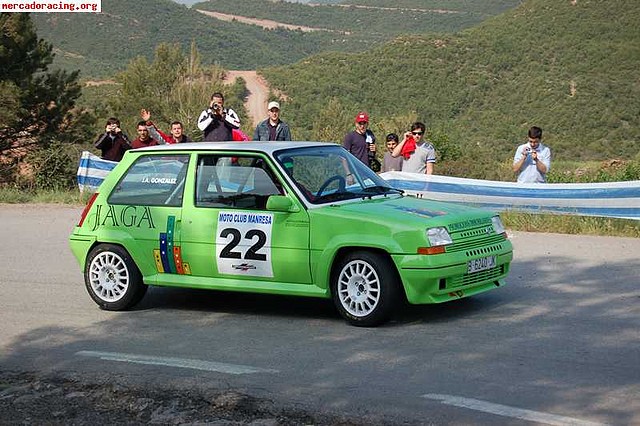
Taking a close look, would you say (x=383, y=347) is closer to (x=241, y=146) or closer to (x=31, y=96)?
(x=241, y=146)

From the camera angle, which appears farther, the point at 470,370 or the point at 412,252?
the point at 412,252

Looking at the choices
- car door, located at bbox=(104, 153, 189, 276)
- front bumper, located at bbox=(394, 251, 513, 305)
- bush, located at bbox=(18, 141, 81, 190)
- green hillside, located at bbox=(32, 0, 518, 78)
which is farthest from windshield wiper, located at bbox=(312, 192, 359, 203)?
green hillside, located at bbox=(32, 0, 518, 78)

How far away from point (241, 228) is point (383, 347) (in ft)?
6.83

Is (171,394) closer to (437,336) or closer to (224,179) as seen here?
(437,336)

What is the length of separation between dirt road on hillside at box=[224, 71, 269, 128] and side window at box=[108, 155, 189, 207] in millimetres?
61800

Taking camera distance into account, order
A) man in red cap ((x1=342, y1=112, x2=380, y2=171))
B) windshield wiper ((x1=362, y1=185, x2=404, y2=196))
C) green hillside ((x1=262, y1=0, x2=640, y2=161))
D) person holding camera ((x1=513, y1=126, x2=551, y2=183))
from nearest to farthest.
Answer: windshield wiper ((x1=362, y1=185, x2=404, y2=196)) < person holding camera ((x1=513, y1=126, x2=551, y2=183)) < man in red cap ((x1=342, y1=112, x2=380, y2=171)) < green hillside ((x1=262, y1=0, x2=640, y2=161))

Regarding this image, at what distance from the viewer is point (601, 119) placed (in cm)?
6175

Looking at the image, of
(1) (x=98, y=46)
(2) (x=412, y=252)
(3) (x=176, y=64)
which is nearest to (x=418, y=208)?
(2) (x=412, y=252)

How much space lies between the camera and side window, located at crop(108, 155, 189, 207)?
1064cm

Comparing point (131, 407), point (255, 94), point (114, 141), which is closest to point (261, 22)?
point (255, 94)

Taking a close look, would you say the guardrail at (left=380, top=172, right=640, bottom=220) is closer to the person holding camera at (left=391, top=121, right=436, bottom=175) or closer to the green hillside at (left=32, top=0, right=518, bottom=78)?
the person holding camera at (left=391, top=121, right=436, bottom=175)

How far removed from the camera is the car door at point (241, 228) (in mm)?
9867

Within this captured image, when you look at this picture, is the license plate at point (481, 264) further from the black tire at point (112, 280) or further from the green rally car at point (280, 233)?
the black tire at point (112, 280)

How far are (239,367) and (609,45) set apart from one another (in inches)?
2701
